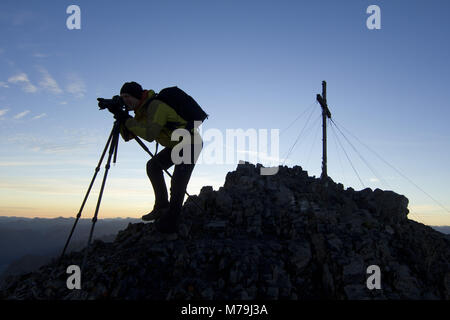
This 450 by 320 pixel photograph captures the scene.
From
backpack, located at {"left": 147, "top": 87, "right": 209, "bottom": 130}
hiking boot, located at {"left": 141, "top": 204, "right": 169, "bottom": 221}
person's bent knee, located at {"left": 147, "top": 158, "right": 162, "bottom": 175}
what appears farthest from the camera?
hiking boot, located at {"left": 141, "top": 204, "right": 169, "bottom": 221}

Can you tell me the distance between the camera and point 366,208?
37.8ft

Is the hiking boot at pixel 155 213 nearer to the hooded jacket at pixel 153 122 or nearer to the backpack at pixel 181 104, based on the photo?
→ the hooded jacket at pixel 153 122

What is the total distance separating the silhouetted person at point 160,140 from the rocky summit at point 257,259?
0.65 meters

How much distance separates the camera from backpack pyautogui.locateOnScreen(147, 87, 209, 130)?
260 inches

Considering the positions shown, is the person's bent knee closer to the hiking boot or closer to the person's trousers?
the person's trousers

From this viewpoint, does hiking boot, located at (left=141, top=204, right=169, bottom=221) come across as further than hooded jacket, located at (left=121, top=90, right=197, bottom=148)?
Yes

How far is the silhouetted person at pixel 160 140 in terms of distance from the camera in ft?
20.5

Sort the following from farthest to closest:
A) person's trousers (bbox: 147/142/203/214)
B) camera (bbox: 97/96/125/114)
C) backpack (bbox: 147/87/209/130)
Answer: person's trousers (bbox: 147/142/203/214) < backpack (bbox: 147/87/209/130) < camera (bbox: 97/96/125/114)

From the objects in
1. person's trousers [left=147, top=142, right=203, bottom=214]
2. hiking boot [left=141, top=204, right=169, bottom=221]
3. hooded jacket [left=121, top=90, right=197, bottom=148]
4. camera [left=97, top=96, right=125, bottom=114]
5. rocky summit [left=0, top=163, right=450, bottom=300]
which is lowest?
rocky summit [left=0, top=163, right=450, bottom=300]

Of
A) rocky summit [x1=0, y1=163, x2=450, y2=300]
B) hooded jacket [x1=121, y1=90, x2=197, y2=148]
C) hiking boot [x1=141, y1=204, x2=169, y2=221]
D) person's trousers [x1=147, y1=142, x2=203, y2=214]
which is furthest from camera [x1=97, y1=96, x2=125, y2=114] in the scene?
rocky summit [x1=0, y1=163, x2=450, y2=300]

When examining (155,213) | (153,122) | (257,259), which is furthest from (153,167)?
(257,259)
